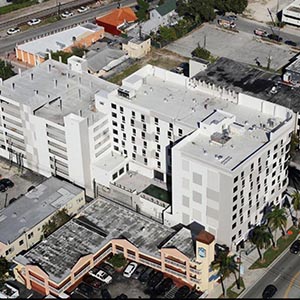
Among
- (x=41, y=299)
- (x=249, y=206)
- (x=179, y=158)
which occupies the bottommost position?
(x=41, y=299)

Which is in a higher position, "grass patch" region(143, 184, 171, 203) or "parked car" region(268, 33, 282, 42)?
"grass patch" region(143, 184, 171, 203)

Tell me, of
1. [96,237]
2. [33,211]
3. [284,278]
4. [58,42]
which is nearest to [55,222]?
[33,211]

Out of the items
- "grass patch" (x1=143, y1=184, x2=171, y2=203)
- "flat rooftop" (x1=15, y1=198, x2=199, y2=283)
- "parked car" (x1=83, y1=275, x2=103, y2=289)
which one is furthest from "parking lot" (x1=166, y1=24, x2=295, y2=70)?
"parked car" (x1=83, y1=275, x2=103, y2=289)

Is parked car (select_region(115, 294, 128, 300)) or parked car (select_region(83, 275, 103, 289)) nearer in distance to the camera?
parked car (select_region(115, 294, 128, 300))

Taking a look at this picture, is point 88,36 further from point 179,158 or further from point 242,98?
point 179,158

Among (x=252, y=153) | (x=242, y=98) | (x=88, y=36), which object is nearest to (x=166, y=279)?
(x=252, y=153)

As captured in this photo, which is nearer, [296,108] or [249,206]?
[249,206]

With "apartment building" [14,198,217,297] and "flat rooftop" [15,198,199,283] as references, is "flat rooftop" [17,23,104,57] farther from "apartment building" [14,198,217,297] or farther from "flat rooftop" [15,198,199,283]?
"apartment building" [14,198,217,297]
